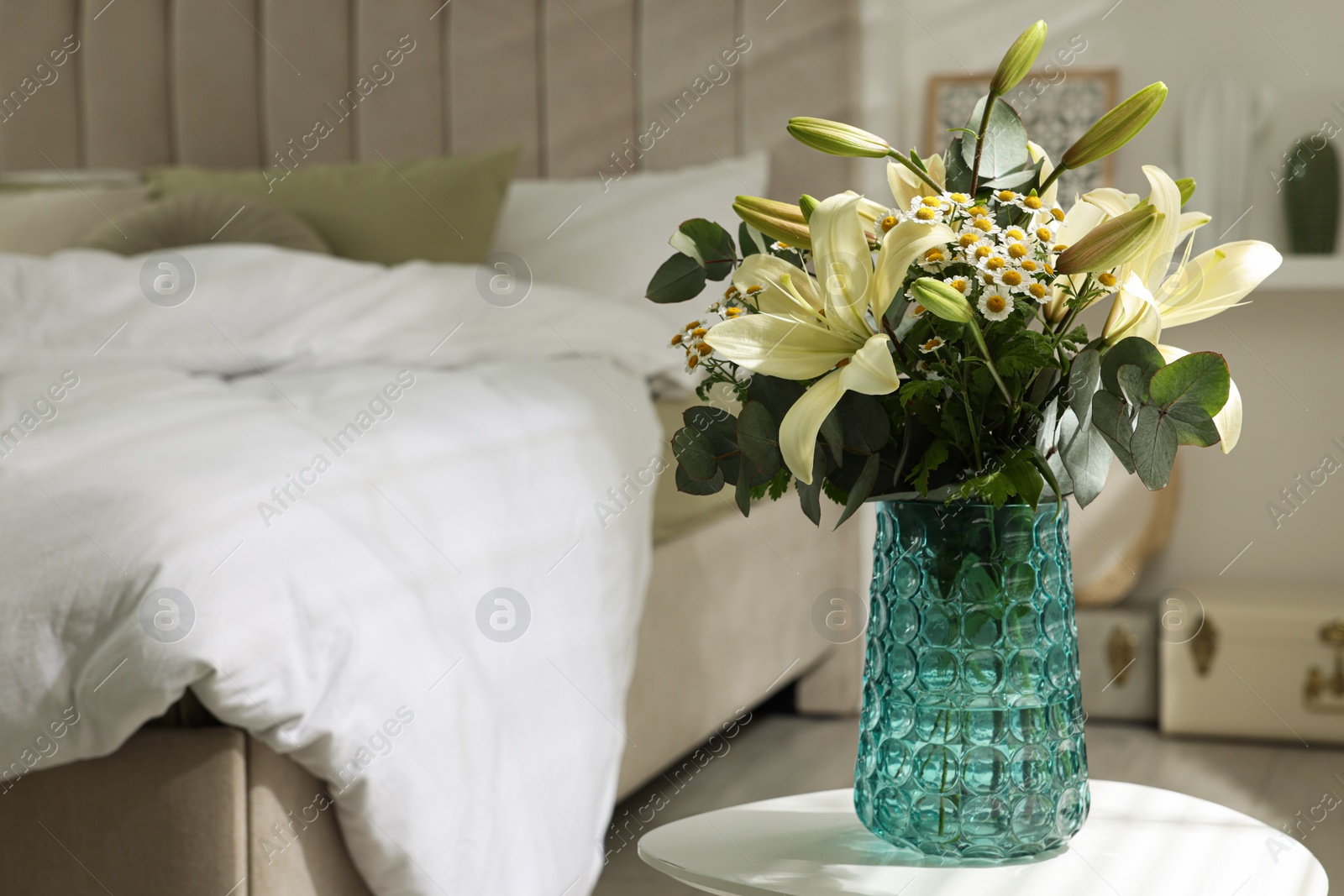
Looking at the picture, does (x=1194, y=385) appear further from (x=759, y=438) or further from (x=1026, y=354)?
(x=759, y=438)

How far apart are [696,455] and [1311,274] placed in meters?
1.93

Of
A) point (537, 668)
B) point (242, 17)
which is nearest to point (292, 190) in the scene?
point (242, 17)

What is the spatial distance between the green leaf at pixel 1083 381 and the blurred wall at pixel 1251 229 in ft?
5.93

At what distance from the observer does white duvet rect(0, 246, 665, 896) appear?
3.33 ft

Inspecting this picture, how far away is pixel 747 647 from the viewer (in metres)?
Answer: 2.09

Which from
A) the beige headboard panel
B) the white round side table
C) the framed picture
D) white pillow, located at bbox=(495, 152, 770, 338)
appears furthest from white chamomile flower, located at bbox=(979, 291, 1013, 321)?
the framed picture

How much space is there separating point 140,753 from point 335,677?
168 mm

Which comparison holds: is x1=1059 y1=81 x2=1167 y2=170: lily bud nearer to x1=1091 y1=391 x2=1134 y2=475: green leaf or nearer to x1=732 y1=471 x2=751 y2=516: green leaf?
x1=1091 y1=391 x2=1134 y2=475: green leaf

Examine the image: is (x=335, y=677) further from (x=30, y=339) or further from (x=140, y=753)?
(x=30, y=339)

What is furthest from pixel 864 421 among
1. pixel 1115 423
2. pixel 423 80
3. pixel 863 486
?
pixel 423 80

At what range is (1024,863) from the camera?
811 millimetres

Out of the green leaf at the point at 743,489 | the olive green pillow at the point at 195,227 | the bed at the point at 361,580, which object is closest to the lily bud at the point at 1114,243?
the green leaf at the point at 743,489

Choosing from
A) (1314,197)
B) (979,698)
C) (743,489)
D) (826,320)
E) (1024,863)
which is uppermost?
(1314,197)

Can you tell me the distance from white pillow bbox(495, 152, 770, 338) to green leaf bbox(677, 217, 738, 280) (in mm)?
1261
